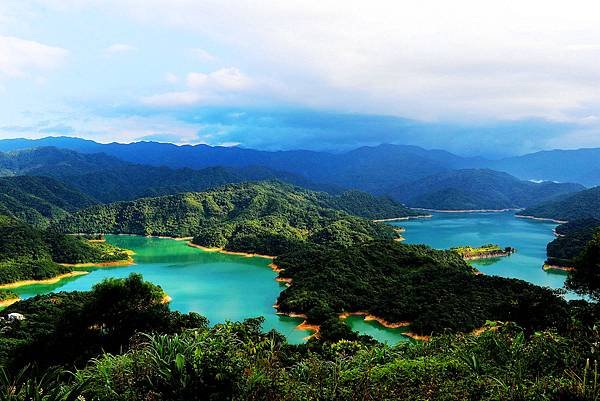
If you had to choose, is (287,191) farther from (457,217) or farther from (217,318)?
(217,318)

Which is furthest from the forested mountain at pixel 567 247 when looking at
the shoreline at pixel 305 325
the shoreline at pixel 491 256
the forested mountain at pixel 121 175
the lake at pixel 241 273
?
the forested mountain at pixel 121 175

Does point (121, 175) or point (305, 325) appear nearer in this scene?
point (305, 325)

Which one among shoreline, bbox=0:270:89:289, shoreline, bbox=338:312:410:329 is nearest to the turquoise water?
shoreline, bbox=338:312:410:329

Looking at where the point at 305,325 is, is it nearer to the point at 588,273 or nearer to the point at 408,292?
the point at 408,292

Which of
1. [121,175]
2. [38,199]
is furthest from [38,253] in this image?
[121,175]

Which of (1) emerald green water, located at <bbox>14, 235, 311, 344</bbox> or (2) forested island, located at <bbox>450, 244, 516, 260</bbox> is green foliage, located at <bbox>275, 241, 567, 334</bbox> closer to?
(1) emerald green water, located at <bbox>14, 235, 311, 344</bbox>

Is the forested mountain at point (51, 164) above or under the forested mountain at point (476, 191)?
above

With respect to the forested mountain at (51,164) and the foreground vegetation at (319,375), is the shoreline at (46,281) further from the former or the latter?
the forested mountain at (51,164)
